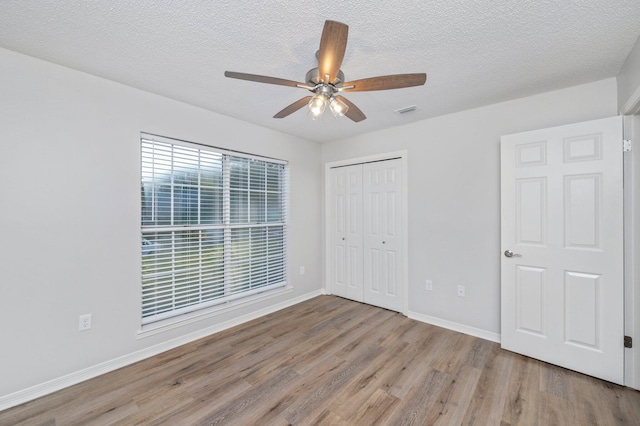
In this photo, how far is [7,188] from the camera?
1.85 m

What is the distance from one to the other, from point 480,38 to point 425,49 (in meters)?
0.34

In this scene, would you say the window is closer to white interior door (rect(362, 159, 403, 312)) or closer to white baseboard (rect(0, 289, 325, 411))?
white baseboard (rect(0, 289, 325, 411))

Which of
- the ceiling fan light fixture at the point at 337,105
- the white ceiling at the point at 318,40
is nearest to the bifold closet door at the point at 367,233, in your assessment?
the white ceiling at the point at 318,40

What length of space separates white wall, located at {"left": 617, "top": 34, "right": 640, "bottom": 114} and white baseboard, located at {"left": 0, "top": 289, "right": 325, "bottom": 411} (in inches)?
Result: 157

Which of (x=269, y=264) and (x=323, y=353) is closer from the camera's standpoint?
(x=323, y=353)

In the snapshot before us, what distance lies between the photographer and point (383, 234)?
12.0ft

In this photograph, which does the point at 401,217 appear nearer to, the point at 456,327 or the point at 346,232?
the point at 346,232

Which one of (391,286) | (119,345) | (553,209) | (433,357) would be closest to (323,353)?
(433,357)

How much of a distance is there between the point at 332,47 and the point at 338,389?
2296 millimetres

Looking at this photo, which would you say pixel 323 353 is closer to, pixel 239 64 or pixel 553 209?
pixel 553 209

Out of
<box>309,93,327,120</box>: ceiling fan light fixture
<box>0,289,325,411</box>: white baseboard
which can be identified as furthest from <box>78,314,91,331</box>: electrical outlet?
<box>309,93,327,120</box>: ceiling fan light fixture

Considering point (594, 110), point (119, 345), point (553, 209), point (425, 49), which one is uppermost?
point (425, 49)

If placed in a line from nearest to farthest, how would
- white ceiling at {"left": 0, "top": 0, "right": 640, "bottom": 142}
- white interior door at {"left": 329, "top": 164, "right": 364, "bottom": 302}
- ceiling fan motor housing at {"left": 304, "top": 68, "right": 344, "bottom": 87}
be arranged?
white ceiling at {"left": 0, "top": 0, "right": 640, "bottom": 142} < ceiling fan motor housing at {"left": 304, "top": 68, "right": 344, "bottom": 87} < white interior door at {"left": 329, "top": 164, "right": 364, "bottom": 302}

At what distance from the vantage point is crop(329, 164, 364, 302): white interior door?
3920 mm
